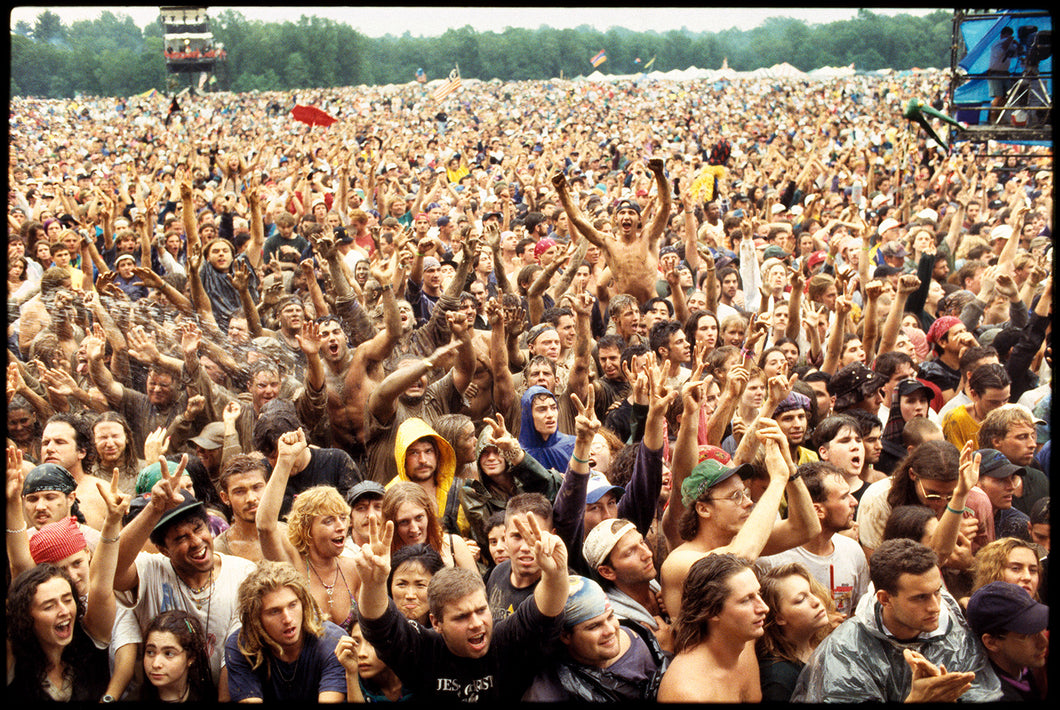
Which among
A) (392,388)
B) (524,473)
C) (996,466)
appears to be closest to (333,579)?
(524,473)

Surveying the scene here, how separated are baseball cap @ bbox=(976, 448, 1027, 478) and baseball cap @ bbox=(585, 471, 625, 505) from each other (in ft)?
5.10

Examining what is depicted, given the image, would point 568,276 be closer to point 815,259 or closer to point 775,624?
point 815,259

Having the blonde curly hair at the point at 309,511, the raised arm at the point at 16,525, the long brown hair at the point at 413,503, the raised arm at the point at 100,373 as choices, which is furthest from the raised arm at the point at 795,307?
the raised arm at the point at 16,525

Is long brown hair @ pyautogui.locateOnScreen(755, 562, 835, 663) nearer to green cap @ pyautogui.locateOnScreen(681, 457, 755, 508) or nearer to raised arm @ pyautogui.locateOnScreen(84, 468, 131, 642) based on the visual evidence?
green cap @ pyautogui.locateOnScreen(681, 457, 755, 508)

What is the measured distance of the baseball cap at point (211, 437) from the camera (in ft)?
15.5

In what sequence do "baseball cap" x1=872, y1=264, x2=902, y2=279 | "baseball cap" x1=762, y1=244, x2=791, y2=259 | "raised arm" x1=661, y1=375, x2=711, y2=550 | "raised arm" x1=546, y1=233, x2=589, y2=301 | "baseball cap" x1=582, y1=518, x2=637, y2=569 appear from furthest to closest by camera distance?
"baseball cap" x1=762, y1=244, x2=791, y2=259
"baseball cap" x1=872, y1=264, x2=902, y2=279
"raised arm" x1=546, y1=233, x2=589, y2=301
"raised arm" x1=661, y1=375, x2=711, y2=550
"baseball cap" x1=582, y1=518, x2=637, y2=569

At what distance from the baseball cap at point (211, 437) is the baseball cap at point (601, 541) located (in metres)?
2.07

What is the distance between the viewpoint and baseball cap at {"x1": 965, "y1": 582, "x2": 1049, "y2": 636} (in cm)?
303

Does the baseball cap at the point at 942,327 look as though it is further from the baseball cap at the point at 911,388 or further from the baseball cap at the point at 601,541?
the baseball cap at the point at 601,541

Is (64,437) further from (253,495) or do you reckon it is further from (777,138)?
(777,138)

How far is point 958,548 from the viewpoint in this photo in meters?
3.74

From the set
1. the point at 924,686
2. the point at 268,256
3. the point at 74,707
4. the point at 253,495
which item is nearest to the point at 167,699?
the point at 74,707

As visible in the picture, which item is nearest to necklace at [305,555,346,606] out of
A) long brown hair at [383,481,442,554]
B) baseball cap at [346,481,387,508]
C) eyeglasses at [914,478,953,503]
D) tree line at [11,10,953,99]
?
long brown hair at [383,481,442,554]

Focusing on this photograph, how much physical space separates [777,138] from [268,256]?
17478 millimetres
